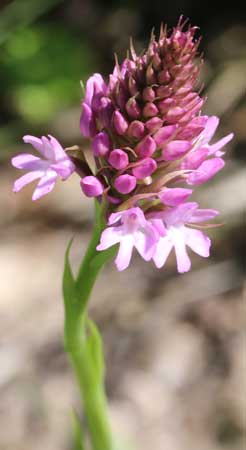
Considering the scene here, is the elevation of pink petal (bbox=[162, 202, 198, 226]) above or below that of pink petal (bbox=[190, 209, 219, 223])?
above

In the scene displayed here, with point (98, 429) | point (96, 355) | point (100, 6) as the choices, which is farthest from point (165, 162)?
point (100, 6)

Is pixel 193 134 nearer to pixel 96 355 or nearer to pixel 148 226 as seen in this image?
pixel 148 226

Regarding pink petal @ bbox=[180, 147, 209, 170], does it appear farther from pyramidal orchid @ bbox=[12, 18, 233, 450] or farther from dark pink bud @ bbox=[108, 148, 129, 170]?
dark pink bud @ bbox=[108, 148, 129, 170]

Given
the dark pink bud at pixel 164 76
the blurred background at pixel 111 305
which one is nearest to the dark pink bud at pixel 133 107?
the dark pink bud at pixel 164 76

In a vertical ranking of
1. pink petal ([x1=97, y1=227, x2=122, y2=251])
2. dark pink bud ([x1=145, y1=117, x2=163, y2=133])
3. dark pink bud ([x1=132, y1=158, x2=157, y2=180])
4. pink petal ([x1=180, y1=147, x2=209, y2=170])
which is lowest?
pink petal ([x1=97, y1=227, x2=122, y2=251])

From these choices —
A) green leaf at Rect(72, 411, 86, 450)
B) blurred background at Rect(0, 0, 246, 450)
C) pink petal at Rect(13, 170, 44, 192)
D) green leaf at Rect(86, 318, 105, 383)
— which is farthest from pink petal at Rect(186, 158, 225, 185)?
blurred background at Rect(0, 0, 246, 450)

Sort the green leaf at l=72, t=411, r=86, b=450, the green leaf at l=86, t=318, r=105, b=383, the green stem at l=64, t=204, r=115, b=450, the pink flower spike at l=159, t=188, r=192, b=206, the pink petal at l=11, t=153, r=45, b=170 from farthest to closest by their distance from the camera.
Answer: the green leaf at l=72, t=411, r=86, b=450 < the green leaf at l=86, t=318, r=105, b=383 < the green stem at l=64, t=204, r=115, b=450 < the pink petal at l=11, t=153, r=45, b=170 < the pink flower spike at l=159, t=188, r=192, b=206

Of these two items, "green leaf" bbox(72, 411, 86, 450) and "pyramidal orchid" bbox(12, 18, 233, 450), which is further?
"green leaf" bbox(72, 411, 86, 450)

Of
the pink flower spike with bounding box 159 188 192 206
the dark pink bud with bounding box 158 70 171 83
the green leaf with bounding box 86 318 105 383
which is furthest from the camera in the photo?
the green leaf with bounding box 86 318 105 383
